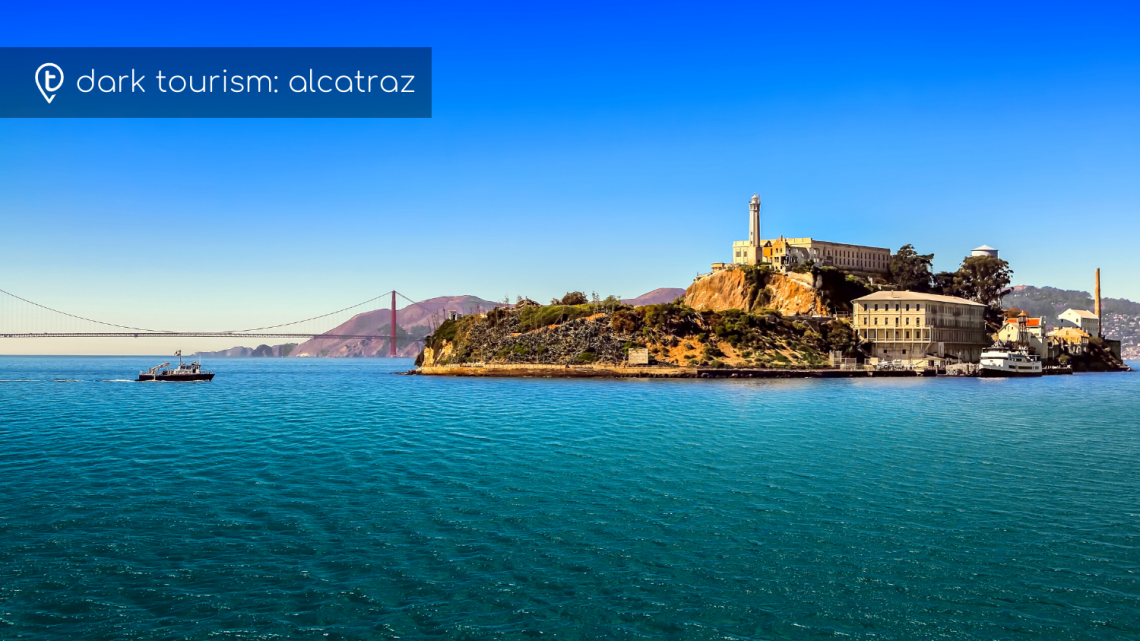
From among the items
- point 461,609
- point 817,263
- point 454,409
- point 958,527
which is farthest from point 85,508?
point 817,263

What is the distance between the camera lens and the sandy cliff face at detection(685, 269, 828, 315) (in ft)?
433

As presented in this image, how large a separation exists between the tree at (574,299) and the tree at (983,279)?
268 ft

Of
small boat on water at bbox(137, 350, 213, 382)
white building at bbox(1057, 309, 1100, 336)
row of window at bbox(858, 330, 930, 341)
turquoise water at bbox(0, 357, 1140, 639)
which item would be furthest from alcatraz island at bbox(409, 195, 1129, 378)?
turquoise water at bbox(0, 357, 1140, 639)

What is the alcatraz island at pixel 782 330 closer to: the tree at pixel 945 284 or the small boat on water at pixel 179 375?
the tree at pixel 945 284

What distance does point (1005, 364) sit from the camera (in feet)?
382

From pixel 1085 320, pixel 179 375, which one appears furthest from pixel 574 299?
pixel 1085 320

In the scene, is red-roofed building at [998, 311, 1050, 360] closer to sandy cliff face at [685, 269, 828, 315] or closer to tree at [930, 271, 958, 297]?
tree at [930, 271, 958, 297]

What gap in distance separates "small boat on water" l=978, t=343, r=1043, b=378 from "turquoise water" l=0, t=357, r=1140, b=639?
8344 cm

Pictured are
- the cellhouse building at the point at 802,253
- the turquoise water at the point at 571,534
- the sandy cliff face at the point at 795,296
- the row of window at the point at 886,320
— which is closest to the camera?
the turquoise water at the point at 571,534

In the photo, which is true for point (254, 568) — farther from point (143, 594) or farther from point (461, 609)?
point (461, 609)

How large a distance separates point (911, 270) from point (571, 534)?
14928 cm

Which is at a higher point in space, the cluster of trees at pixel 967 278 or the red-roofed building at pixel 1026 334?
the cluster of trees at pixel 967 278

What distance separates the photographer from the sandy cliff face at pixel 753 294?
132125mm

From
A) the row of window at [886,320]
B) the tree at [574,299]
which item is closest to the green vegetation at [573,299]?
the tree at [574,299]
